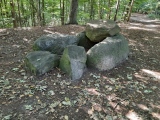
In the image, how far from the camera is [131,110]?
3037mm

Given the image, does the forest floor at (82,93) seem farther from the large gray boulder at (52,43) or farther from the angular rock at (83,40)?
the angular rock at (83,40)

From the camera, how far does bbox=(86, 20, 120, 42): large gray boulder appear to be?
4547 millimetres

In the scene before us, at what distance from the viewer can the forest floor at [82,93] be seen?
2.86 m

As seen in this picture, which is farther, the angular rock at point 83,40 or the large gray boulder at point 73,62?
the angular rock at point 83,40

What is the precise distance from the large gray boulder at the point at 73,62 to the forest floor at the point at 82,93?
0.49 feet

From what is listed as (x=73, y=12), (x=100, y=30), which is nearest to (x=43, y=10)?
(x=73, y=12)

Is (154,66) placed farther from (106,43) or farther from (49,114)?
(49,114)

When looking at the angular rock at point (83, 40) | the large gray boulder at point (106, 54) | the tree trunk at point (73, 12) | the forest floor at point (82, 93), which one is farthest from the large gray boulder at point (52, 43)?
the tree trunk at point (73, 12)

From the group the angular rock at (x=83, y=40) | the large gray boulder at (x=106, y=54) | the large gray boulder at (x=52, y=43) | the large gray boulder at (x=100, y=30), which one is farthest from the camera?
the angular rock at (x=83, y=40)

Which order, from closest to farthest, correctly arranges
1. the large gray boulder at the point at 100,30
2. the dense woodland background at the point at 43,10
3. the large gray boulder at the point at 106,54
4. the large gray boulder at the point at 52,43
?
the large gray boulder at the point at 106,54 < the large gray boulder at the point at 52,43 < the large gray boulder at the point at 100,30 < the dense woodland background at the point at 43,10

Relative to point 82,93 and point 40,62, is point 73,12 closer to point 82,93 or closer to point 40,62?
point 40,62

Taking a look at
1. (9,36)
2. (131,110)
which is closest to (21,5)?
(9,36)

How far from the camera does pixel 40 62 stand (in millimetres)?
3697

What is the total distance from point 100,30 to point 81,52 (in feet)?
3.40
